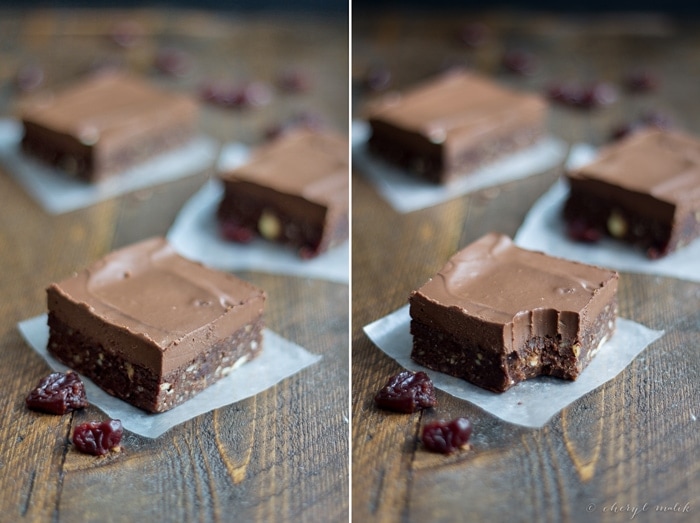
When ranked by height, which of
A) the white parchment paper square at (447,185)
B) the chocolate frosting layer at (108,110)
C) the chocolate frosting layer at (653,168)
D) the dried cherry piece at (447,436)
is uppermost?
the chocolate frosting layer at (653,168)

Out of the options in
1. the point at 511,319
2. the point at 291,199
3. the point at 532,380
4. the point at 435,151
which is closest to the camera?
the point at 511,319

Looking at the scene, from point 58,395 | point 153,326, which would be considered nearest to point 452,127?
point 153,326

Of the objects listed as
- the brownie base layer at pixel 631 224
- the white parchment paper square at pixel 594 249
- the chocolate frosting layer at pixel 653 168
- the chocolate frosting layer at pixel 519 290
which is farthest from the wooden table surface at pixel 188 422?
the chocolate frosting layer at pixel 653 168

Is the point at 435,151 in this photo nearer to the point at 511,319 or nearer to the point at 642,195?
the point at 642,195

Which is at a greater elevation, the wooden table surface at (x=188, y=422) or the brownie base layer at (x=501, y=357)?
the brownie base layer at (x=501, y=357)

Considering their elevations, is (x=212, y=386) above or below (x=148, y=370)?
below

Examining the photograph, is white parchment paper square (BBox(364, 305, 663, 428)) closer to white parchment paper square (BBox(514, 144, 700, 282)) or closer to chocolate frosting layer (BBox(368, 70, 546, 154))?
white parchment paper square (BBox(514, 144, 700, 282))

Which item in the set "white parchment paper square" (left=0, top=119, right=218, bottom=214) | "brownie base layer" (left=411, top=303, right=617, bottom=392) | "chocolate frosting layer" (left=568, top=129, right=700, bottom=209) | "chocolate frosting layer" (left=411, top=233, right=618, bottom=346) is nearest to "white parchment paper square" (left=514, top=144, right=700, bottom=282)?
"chocolate frosting layer" (left=568, top=129, right=700, bottom=209)

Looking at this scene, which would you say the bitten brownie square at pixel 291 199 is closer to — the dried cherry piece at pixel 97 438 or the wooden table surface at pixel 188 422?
the wooden table surface at pixel 188 422

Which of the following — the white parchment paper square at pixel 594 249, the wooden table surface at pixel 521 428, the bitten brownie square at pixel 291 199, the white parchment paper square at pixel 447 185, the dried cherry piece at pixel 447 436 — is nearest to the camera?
the wooden table surface at pixel 521 428
